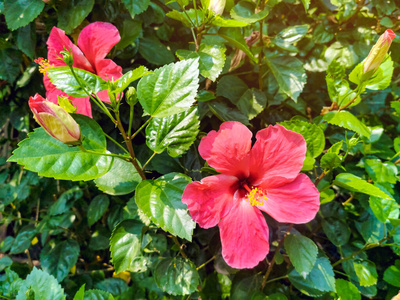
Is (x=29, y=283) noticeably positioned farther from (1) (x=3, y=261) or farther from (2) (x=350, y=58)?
(2) (x=350, y=58)

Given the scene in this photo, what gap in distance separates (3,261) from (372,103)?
227 centimetres

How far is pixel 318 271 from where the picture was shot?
111cm

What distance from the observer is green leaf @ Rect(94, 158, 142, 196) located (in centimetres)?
96

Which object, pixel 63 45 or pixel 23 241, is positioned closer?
pixel 63 45

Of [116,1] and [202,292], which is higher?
[116,1]

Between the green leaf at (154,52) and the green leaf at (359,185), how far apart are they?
0.84m

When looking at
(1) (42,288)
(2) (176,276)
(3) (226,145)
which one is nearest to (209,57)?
(3) (226,145)

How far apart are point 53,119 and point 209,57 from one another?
1.89 feet

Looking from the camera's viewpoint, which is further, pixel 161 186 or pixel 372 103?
pixel 372 103

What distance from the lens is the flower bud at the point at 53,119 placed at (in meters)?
0.67

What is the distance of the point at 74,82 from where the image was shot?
0.78 metres

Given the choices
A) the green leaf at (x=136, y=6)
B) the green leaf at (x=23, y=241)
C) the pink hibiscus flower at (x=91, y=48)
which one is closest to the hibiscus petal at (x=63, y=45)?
the pink hibiscus flower at (x=91, y=48)

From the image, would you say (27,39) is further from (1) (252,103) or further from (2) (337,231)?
(2) (337,231)

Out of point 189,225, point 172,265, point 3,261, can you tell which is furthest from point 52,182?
point 189,225
